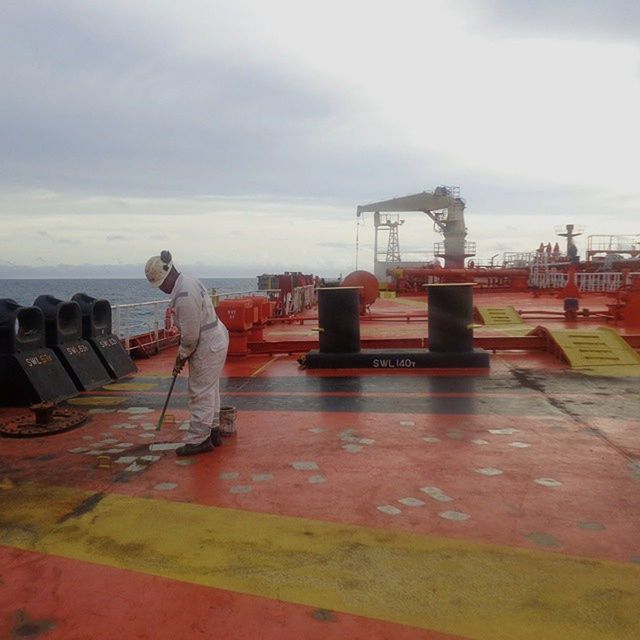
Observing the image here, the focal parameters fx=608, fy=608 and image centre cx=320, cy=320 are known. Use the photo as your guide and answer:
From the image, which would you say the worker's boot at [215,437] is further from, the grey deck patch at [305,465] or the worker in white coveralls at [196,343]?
the grey deck patch at [305,465]

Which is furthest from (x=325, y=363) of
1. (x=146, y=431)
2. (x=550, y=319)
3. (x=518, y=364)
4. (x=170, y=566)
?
(x=550, y=319)

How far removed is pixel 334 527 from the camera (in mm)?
3682

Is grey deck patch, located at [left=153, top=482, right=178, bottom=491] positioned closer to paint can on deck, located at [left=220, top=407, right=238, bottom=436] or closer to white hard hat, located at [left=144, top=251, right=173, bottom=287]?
paint can on deck, located at [left=220, top=407, right=238, bottom=436]

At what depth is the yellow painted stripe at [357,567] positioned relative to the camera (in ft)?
8.97

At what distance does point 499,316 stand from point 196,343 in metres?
11.8

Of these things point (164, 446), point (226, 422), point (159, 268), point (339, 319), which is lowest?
point (164, 446)

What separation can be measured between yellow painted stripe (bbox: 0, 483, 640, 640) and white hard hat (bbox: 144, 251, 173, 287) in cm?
202

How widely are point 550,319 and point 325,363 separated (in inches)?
358

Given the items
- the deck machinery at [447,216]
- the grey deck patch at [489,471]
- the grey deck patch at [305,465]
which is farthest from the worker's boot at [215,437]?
the deck machinery at [447,216]

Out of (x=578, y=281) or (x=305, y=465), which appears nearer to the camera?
(x=305, y=465)

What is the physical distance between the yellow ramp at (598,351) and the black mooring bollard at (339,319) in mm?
3551

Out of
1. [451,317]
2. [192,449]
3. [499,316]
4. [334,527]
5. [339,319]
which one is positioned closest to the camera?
[334,527]

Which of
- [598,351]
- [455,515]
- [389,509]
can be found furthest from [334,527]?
[598,351]

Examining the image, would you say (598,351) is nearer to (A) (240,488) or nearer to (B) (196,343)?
(B) (196,343)
